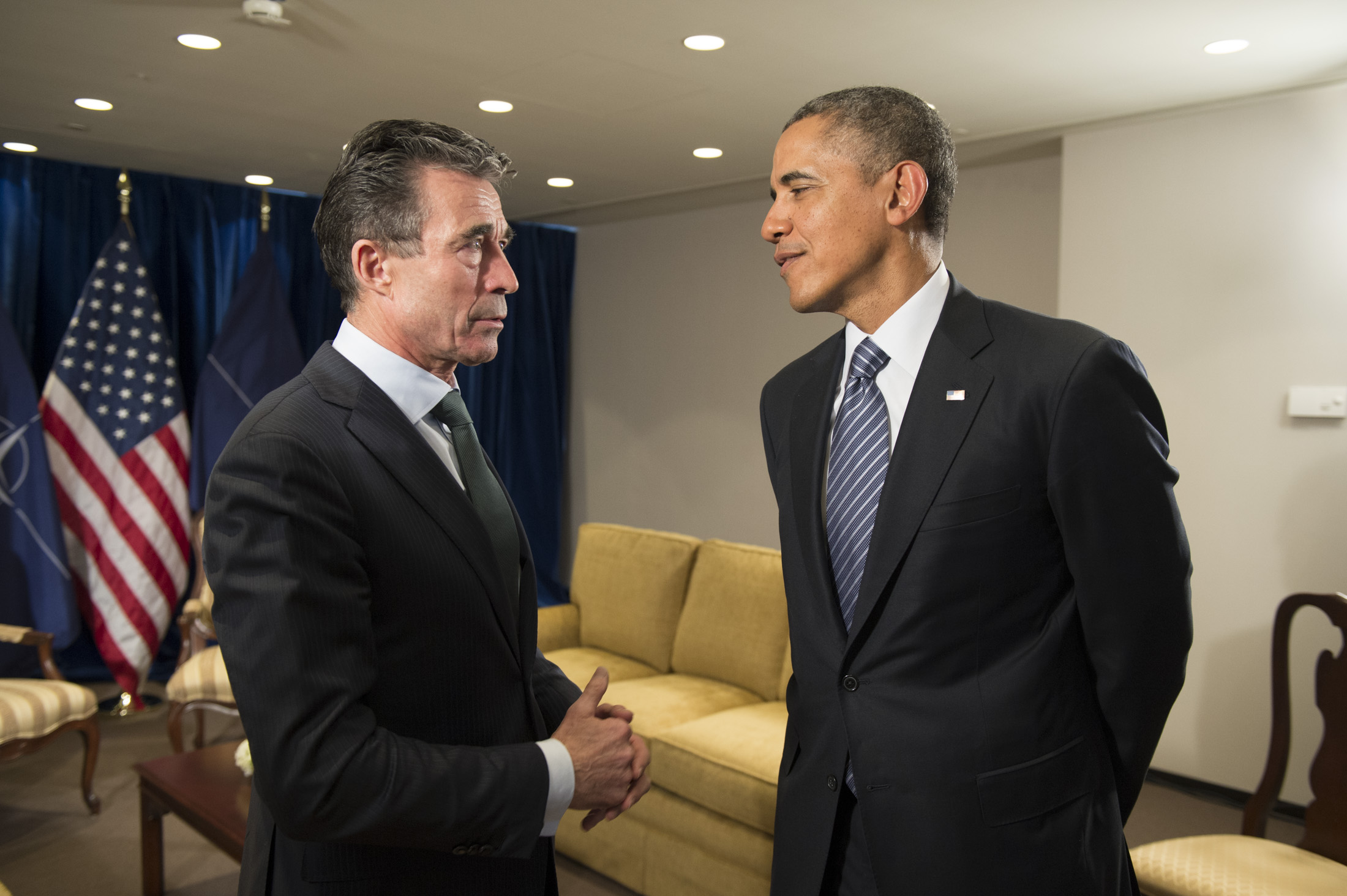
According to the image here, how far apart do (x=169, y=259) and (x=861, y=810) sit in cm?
520

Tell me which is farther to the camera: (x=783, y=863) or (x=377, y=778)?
(x=783, y=863)

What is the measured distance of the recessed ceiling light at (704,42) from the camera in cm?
287

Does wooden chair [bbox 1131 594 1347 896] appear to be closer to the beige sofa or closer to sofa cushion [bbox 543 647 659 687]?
the beige sofa

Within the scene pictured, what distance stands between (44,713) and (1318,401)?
4.50 meters

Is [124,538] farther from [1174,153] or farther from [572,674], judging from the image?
[1174,153]

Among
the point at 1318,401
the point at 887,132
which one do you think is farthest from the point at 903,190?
the point at 1318,401

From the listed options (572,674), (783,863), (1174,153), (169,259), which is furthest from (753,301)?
(783,863)

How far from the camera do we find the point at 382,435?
3.52 feet

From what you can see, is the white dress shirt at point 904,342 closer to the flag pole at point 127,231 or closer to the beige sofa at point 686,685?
the beige sofa at point 686,685

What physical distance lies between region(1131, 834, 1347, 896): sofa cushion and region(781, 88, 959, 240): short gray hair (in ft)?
5.19

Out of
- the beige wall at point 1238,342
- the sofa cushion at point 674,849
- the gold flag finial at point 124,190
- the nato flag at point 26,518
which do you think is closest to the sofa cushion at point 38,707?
the nato flag at point 26,518

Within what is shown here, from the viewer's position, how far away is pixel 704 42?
9.58ft

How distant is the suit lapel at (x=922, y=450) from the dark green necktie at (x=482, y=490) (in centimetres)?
45

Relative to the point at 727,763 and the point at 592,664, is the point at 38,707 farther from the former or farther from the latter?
the point at 727,763
